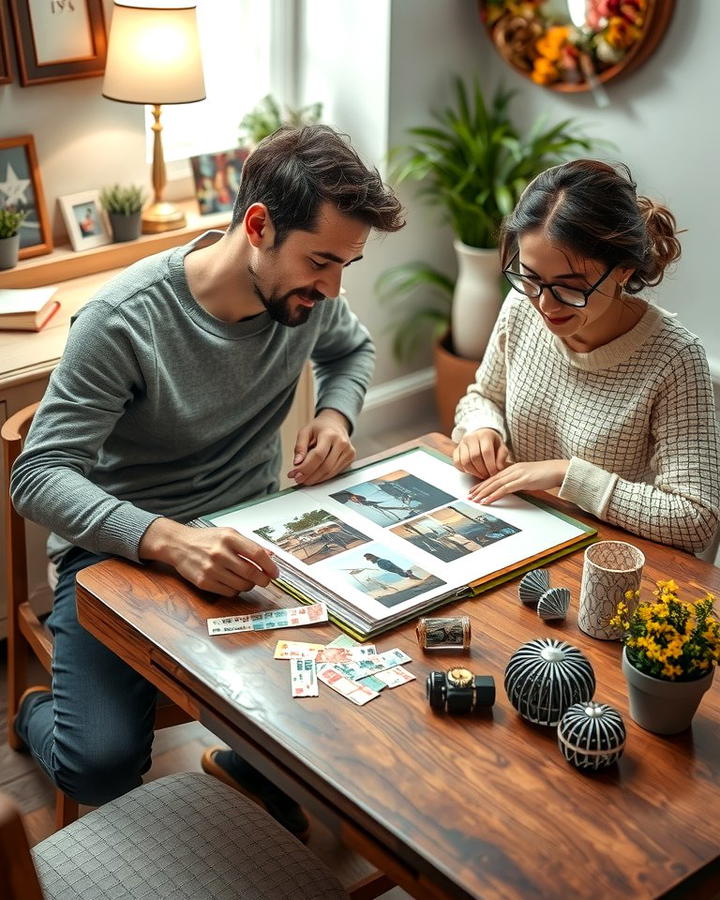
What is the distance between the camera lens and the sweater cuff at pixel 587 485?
5.77ft

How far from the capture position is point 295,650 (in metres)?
1.45

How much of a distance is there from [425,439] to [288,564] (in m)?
0.51

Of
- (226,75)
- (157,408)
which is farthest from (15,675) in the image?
(226,75)

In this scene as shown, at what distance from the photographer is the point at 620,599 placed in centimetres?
149

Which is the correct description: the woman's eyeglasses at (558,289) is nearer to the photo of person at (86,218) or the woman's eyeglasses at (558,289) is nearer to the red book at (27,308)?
the red book at (27,308)

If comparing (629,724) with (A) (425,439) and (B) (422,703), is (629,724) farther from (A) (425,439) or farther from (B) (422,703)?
(A) (425,439)

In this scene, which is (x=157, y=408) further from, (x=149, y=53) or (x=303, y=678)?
(x=149, y=53)

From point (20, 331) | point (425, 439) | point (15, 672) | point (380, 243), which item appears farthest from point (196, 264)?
point (380, 243)

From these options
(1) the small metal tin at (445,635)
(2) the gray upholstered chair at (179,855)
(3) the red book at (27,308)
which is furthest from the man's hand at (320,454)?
(3) the red book at (27,308)

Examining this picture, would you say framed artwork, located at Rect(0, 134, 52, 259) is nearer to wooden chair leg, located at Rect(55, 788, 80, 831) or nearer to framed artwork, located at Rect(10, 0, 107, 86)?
framed artwork, located at Rect(10, 0, 107, 86)

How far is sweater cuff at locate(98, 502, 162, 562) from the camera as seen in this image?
1.63m

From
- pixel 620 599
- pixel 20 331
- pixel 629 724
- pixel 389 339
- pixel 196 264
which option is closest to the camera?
pixel 629 724

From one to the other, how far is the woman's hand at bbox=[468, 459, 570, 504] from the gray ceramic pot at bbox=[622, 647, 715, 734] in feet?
1.65

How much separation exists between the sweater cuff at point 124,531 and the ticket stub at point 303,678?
1.13 ft
